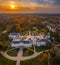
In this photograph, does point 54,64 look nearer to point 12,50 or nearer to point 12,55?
point 12,55

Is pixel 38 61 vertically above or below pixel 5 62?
above

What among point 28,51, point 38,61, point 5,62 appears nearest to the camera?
point 38,61

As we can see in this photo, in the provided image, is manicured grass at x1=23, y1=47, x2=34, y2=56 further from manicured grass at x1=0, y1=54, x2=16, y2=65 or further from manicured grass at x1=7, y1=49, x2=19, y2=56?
manicured grass at x1=0, y1=54, x2=16, y2=65

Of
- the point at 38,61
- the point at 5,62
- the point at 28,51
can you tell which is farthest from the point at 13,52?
the point at 38,61

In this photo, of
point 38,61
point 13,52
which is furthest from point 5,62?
point 38,61

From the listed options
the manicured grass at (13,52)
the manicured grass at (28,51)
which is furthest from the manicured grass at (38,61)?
the manicured grass at (13,52)

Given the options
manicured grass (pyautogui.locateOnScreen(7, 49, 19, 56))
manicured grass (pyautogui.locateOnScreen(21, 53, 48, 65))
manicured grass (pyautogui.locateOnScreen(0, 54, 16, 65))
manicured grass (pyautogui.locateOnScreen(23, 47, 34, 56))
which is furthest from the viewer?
manicured grass (pyautogui.locateOnScreen(7, 49, 19, 56))

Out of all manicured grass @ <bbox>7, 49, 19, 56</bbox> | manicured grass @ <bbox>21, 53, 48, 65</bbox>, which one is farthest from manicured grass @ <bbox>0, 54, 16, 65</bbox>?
manicured grass @ <bbox>7, 49, 19, 56</bbox>

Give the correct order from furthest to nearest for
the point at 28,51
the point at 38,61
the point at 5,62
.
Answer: the point at 28,51, the point at 5,62, the point at 38,61

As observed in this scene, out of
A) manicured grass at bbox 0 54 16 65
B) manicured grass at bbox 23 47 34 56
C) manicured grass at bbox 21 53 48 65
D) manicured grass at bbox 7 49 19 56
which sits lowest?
manicured grass at bbox 7 49 19 56

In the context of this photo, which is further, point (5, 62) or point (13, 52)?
point (13, 52)

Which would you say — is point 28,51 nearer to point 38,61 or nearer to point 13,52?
point 13,52

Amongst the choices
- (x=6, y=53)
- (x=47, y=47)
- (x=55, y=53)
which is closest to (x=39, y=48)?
(x=47, y=47)
